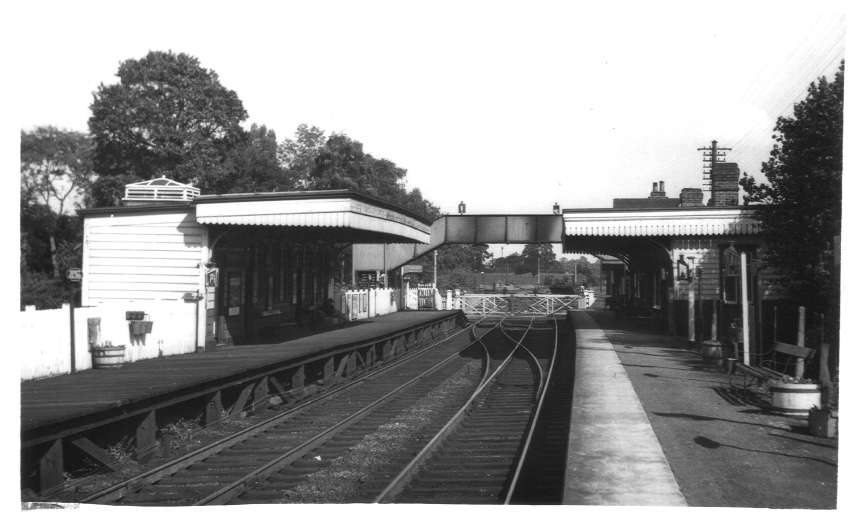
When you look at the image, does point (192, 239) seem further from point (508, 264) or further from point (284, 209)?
point (508, 264)

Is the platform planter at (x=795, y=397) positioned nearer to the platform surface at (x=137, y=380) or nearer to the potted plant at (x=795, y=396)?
the potted plant at (x=795, y=396)

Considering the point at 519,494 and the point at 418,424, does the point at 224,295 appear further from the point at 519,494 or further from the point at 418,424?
the point at 519,494

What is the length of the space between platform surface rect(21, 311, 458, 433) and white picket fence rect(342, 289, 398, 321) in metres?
11.3

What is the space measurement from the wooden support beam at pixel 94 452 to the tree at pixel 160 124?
30360mm

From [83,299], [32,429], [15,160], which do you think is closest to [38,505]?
[32,429]

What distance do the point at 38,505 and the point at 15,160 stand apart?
2692 millimetres

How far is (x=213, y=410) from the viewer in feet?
34.6

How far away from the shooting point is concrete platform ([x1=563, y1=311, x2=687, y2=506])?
18.9 ft

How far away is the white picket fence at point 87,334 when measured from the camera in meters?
10.1

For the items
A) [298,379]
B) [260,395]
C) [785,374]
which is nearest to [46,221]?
[298,379]

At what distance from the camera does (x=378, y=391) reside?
1402 cm

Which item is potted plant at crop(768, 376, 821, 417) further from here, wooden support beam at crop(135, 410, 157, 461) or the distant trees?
the distant trees

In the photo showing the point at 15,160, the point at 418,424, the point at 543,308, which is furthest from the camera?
the point at 543,308

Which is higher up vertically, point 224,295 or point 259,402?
point 224,295
